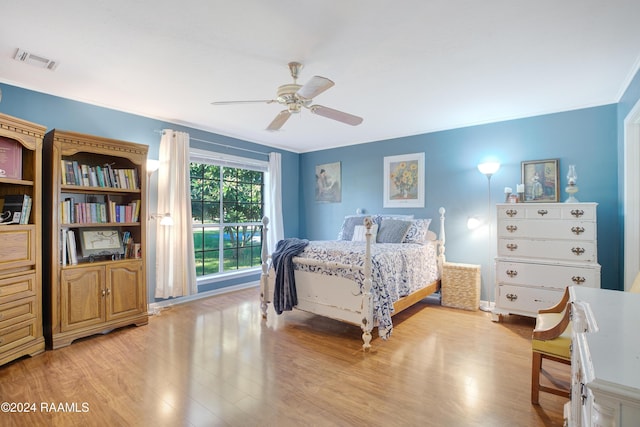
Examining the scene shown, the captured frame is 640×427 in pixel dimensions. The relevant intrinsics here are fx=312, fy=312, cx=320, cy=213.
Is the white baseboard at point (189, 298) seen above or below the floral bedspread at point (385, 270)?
below

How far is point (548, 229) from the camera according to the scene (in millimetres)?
3318

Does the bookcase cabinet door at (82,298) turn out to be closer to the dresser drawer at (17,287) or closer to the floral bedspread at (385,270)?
the dresser drawer at (17,287)

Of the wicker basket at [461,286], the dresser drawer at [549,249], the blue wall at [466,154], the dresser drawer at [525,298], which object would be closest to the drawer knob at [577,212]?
the dresser drawer at [549,249]

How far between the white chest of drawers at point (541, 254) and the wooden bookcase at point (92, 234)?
13.3 feet

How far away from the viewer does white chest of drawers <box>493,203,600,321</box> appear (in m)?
3.13

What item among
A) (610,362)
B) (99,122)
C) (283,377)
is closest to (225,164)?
(99,122)

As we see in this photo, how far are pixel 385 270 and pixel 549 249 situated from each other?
5.97 feet

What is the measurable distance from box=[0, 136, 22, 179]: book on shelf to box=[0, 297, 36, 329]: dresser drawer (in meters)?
1.05

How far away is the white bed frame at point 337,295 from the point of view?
110 inches

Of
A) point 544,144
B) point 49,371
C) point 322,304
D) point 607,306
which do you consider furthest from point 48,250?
point 544,144

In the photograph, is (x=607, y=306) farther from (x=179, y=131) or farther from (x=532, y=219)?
(x=179, y=131)

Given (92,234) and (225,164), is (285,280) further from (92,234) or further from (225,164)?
(225,164)

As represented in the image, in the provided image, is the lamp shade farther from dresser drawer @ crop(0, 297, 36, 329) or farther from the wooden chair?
dresser drawer @ crop(0, 297, 36, 329)

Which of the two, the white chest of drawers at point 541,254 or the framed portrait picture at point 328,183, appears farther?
the framed portrait picture at point 328,183
